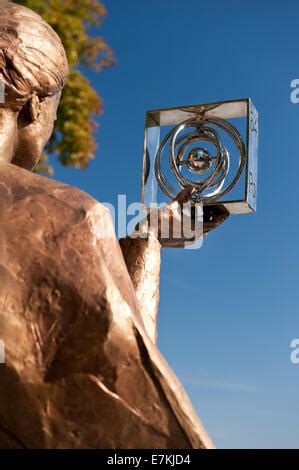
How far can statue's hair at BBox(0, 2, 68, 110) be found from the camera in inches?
149

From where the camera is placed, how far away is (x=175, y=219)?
5000mm

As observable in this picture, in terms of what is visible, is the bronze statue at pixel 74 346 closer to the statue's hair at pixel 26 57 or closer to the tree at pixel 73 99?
the statue's hair at pixel 26 57

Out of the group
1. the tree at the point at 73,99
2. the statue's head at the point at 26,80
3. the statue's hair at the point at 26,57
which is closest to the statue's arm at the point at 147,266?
the statue's head at the point at 26,80

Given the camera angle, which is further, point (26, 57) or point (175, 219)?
point (175, 219)

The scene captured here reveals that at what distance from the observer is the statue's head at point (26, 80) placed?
3795 millimetres

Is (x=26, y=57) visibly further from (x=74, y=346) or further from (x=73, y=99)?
(x=73, y=99)

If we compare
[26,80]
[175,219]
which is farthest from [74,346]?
[175,219]

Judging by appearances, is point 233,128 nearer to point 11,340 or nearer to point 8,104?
point 8,104

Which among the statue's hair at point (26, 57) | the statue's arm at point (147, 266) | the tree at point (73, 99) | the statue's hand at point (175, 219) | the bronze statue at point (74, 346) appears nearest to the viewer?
the bronze statue at point (74, 346)

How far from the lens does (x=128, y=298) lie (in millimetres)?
3271

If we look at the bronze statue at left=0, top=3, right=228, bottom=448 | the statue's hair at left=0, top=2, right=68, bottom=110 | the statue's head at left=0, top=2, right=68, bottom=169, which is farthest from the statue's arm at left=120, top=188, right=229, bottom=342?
the bronze statue at left=0, top=3, right=228, bottom=448

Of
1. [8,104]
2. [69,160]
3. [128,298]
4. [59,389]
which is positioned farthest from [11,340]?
[69,160]

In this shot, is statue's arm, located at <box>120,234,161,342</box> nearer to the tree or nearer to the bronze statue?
the bronze statue

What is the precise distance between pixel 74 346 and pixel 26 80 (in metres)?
1.32
